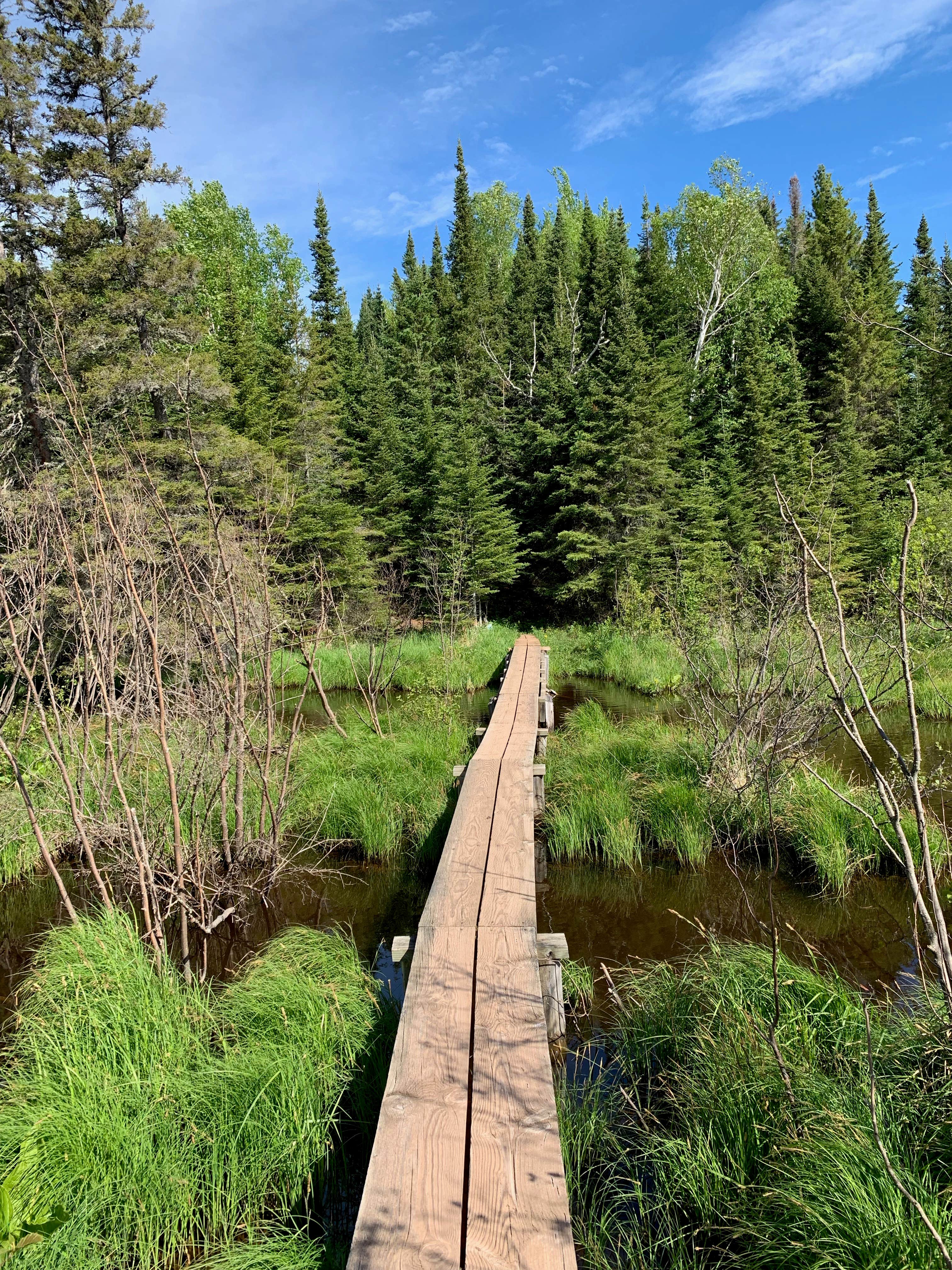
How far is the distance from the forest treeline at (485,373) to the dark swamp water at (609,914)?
3394mm

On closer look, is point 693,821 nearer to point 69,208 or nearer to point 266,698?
point 266,698

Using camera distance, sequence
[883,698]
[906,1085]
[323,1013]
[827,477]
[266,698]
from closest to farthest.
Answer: [906,1085], [323,1013], [266,698], [883,698], [827,477]

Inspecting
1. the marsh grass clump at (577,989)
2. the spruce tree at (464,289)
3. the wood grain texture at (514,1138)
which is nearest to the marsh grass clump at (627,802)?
the marsh grass clump at (577,989)

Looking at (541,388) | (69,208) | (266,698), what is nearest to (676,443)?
(541,388)

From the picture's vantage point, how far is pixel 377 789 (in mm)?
6762

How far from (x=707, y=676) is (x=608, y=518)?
50.7ft

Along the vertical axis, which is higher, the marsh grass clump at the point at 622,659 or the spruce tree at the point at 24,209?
the spruce tree at the point at 24,209

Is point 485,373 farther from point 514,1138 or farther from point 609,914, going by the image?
point 514,1138

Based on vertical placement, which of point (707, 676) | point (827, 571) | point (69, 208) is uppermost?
point (69, 208)

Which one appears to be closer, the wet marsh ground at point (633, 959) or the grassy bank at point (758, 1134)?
the grassy bank at point (758, 1134)

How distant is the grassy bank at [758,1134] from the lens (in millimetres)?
2117

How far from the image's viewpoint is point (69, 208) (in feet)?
45.5

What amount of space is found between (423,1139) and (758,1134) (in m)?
1.20

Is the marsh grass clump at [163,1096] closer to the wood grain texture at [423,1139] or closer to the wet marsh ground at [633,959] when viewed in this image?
the wet marsh ground at [633,959]
